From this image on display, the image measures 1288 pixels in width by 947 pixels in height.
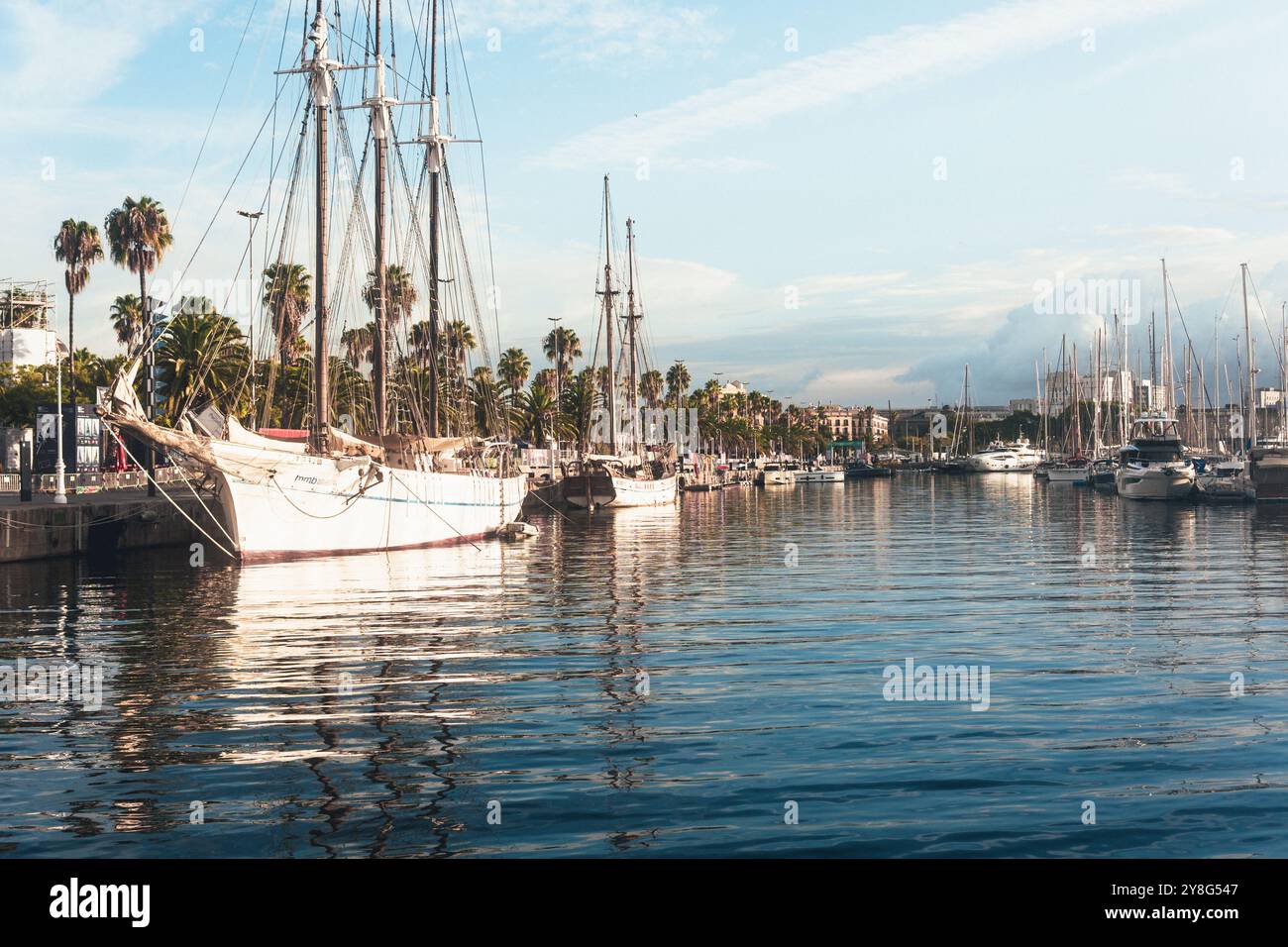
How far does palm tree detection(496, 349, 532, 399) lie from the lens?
122 meters

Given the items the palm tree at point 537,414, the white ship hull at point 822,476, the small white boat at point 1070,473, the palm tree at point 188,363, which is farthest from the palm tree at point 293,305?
the white ship hull at point 822,476

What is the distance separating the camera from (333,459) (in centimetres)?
4191

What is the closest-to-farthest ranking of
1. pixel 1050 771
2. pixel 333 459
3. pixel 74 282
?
pixel 1050 771 → pixel 333 459 → pixel 74 282

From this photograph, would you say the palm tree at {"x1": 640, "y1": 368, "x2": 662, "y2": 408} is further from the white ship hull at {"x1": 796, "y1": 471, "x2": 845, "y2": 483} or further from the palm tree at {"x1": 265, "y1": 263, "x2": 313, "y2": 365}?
the palm tree at {"x1": 265, "y1": 263, "x2": 313, "y2": 365}

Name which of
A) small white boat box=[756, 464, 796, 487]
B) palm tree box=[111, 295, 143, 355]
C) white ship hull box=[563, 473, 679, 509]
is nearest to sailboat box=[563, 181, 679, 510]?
white ship hull box=[563, 473, 679, 509]

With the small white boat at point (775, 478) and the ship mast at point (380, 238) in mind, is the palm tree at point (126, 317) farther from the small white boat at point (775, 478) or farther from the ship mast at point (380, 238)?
the small white boat at point (775, 478)

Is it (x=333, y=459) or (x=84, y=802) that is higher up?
(x=333, y=459)

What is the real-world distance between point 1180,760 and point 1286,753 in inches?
48.2

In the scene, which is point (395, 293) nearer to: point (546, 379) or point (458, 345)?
point (458, 345)

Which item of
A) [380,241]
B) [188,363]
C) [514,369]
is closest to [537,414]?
[514,369]

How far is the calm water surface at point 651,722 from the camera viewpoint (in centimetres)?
999

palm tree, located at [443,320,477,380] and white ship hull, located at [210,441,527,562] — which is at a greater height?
palm tree, located at [443,320,477,380]
